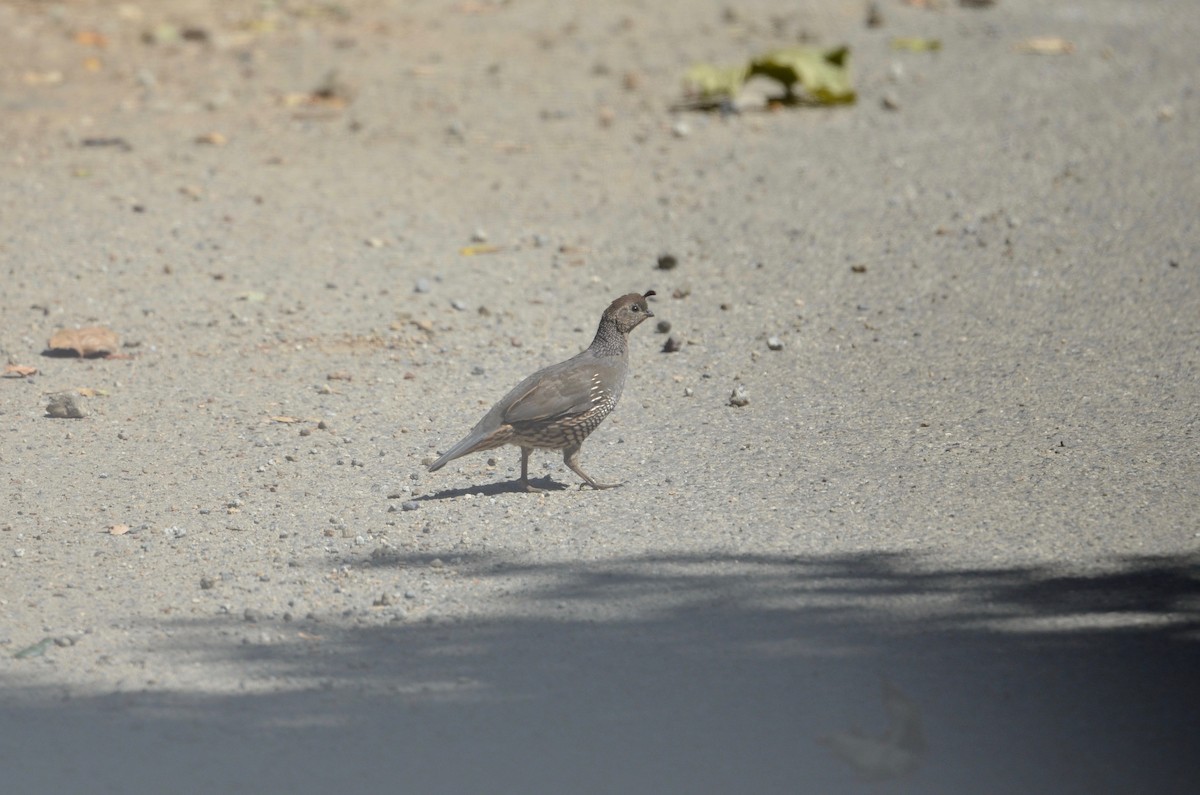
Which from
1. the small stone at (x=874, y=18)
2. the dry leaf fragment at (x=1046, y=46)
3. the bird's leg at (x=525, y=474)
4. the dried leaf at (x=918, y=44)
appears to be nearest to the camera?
the bird's leg at (x=525, y=474)

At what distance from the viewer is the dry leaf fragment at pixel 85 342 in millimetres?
7504

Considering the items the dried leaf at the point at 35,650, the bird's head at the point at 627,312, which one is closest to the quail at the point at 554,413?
the bird's head at the point at 627,312

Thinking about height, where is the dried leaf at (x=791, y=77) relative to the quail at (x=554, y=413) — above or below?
above

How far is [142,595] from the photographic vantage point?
4941 mm

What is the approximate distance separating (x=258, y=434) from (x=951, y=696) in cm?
356

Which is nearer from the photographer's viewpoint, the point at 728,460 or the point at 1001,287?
the point at 728,460

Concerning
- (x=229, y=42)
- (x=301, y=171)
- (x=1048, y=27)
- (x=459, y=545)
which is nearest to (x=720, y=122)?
(x=301, y=171)

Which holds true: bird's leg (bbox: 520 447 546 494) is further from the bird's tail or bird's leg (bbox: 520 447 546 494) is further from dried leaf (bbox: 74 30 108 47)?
dried leaf (bbox: 74 30 108 47)

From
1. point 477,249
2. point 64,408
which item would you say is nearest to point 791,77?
point 477,249

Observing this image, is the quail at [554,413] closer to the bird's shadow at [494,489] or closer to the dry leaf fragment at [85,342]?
the bird's shadow at [494,489]

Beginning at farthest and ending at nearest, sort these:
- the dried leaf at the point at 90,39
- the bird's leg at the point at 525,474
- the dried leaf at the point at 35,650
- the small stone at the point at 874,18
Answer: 1. the small stone at the point at 874,18
2. the dried leaf at the point at 90,39
3. the bird's leg at the point at 525,474
4. the dried leaf at the point at 35,650

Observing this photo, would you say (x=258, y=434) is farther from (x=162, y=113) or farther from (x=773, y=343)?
(x=162, y=113)

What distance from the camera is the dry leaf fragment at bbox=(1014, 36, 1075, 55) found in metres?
13.2

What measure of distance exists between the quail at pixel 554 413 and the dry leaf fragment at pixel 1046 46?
27.9 ft
